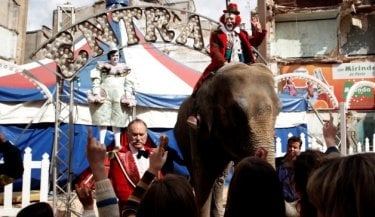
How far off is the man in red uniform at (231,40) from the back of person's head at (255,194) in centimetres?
347

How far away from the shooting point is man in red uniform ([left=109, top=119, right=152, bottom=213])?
3811 millimetres

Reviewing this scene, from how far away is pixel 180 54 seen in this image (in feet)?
77.0

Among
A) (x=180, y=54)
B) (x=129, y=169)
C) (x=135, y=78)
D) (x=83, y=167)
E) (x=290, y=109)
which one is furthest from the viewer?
(x=180, y=54)

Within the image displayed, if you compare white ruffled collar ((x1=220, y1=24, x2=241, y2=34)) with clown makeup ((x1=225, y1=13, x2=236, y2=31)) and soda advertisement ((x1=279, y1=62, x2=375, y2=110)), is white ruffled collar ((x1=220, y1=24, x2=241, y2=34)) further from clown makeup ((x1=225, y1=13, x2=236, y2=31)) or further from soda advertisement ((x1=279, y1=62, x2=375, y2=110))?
soda advertisement ((x1=279, y1=62, x2=375, y2=110))

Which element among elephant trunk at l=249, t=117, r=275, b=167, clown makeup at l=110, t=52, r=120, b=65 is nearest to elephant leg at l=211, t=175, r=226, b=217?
elephant trunk at l=249, t=117, r=275, b=167

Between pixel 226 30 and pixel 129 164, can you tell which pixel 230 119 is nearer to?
pixel 129 164

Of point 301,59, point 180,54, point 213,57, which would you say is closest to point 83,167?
point 213,57

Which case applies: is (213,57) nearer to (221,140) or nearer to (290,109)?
(221,140)

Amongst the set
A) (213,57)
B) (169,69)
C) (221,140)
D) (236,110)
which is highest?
(169,69)

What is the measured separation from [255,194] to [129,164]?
2252 millimetres

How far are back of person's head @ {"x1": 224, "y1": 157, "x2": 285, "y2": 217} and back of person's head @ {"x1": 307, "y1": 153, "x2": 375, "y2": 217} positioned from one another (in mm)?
248

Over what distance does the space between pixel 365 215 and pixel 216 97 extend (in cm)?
337

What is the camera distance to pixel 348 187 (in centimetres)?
141

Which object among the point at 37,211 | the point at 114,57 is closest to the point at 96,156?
the point at 37,211
